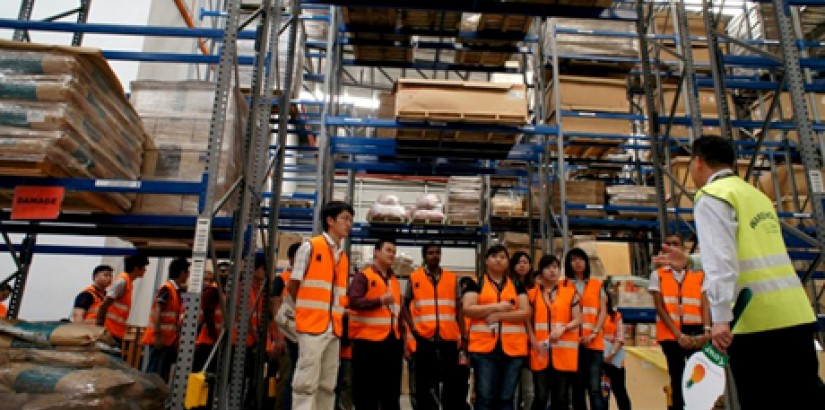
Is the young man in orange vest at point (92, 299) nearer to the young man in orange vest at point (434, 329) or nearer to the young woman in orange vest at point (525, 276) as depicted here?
the young man in orange vest at point (434, 329)

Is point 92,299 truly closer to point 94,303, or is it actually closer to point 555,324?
point 94,303

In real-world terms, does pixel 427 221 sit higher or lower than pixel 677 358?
higher

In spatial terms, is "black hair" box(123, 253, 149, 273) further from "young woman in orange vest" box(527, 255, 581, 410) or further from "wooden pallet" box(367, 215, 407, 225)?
"young woman in orange vest" box(527, 255, 581, 410)

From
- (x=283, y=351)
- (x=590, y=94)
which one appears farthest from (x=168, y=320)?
(x=590, y=94)

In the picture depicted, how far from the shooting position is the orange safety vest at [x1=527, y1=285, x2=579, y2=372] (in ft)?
18.1

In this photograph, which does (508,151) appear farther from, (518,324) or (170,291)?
(170,291)

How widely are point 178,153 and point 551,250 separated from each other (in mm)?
5349

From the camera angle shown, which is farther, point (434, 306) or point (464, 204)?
point (464, 204)

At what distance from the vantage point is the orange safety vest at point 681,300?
18.6ft

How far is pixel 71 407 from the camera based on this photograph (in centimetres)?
339

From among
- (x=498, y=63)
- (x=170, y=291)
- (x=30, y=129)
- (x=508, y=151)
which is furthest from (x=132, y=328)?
(x=498, y=63)

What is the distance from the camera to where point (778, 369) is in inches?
103

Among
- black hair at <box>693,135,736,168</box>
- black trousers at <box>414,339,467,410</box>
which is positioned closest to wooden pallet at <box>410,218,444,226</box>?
black trousers at <box>414,339,467,410</box>

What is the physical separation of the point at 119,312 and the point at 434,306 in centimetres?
356
